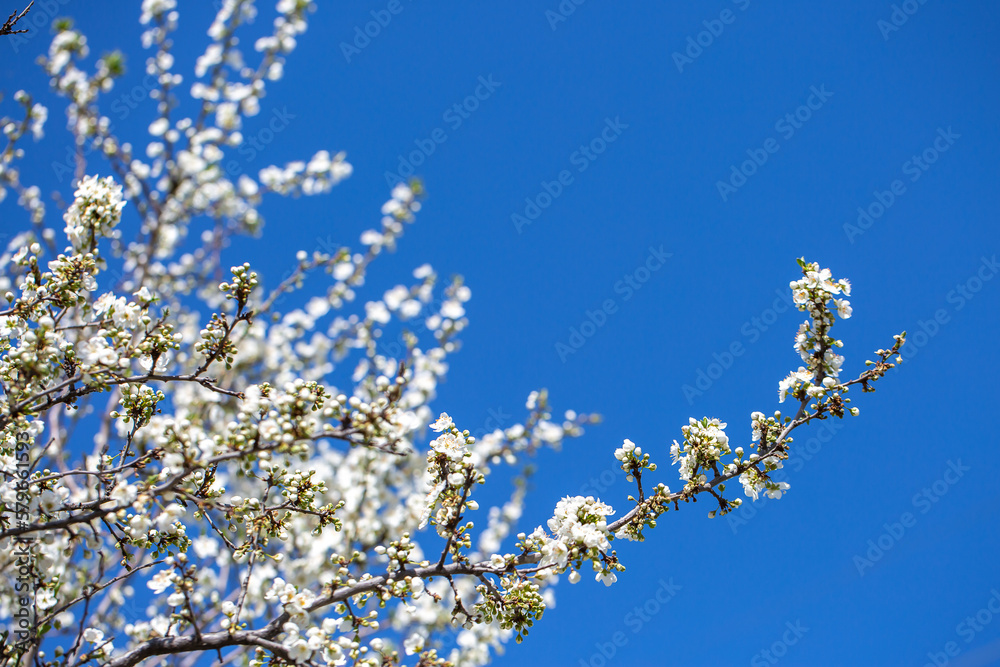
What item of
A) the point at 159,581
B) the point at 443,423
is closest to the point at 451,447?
the point at 443,423

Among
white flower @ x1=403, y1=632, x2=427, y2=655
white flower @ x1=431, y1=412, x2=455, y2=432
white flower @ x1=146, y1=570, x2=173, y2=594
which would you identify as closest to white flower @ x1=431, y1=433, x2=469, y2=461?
white flower @ x1=431, y1=412, x2=455, y2=432

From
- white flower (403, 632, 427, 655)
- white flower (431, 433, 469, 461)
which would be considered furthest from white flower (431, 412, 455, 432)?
white flower (403, 632, 427, 655)

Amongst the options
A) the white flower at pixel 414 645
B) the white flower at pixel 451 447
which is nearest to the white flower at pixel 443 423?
the white flower at pixel 451 447

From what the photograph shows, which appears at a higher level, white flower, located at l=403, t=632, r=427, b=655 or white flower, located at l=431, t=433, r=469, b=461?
white flower, located at l=431, t=433, r=469, b=461

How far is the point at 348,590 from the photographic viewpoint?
9.48 ft

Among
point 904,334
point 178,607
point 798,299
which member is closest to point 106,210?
point 178,607

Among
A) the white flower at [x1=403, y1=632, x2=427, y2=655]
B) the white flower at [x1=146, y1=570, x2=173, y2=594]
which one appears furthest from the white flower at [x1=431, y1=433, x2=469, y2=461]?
the white flower at [x1=146, y1=570, x2=173, y2=594]

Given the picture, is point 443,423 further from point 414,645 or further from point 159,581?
point 159,581

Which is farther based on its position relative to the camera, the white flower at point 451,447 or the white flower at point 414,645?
the white flower at point 451,447

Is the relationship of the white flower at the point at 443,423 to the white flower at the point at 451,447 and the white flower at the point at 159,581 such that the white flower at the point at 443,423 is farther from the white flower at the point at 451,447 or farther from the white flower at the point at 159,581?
the white flower at the point at 159,581

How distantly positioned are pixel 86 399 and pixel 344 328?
3.47 metres

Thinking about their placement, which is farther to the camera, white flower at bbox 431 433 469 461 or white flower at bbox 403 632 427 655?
white flower at bbox 431 433 469 461

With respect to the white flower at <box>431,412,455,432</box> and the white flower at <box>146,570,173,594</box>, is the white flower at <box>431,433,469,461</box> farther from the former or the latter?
the white flower at <box>146,570,173,594</box>

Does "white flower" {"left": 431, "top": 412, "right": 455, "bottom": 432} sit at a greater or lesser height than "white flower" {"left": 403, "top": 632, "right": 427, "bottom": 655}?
greater
